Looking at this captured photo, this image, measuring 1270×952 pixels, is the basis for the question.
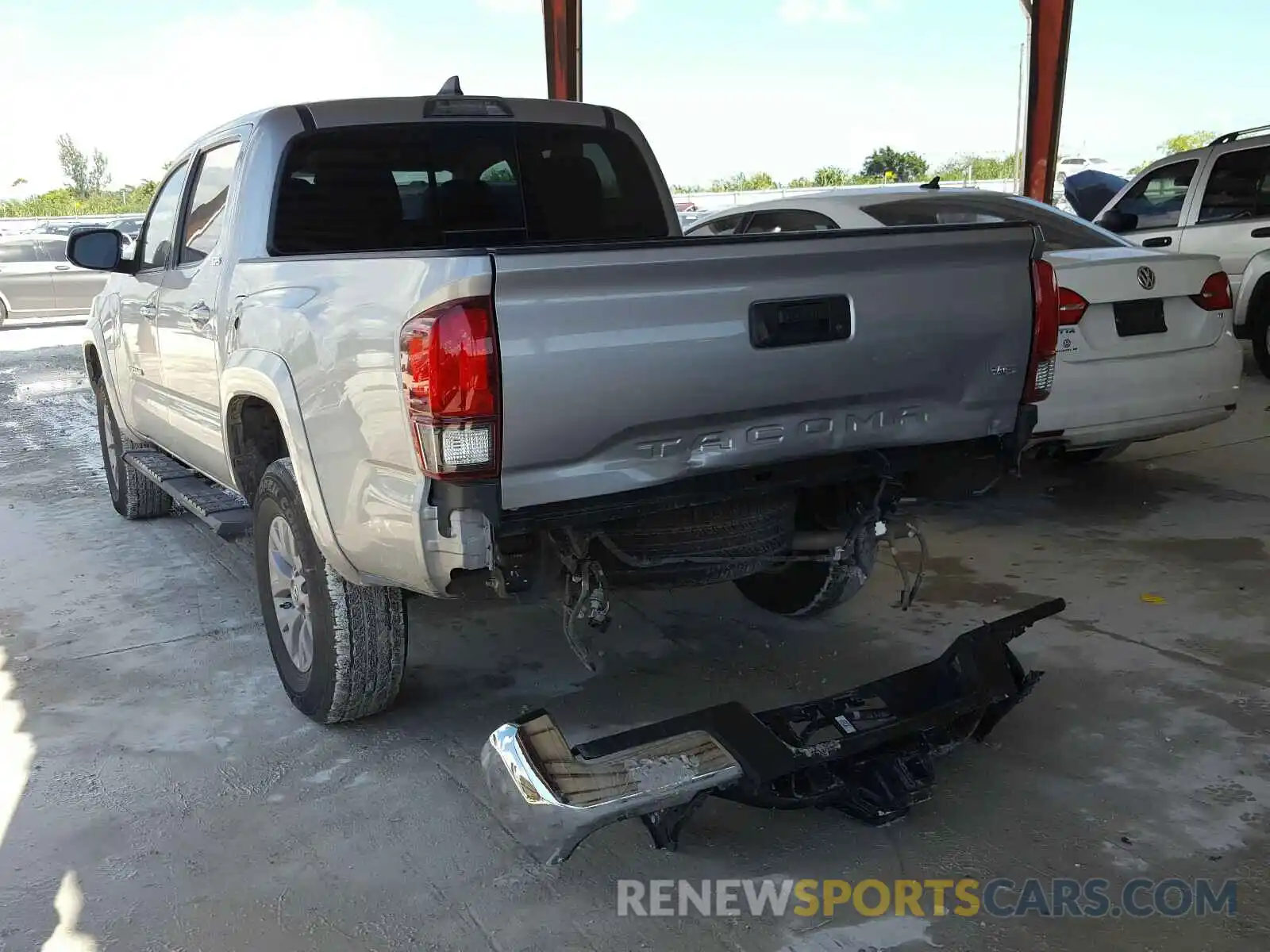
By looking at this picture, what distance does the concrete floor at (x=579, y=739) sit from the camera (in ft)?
8.54

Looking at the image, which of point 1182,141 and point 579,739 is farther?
point 1182,141

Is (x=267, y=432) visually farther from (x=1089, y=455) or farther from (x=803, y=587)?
(x=1089, y=455)

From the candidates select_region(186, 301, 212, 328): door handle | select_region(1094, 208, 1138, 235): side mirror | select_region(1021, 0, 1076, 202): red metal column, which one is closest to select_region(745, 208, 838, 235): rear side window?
select_region(186, 301, 212, 328): door handle

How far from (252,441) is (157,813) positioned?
1.38m

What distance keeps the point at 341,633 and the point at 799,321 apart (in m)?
1.65

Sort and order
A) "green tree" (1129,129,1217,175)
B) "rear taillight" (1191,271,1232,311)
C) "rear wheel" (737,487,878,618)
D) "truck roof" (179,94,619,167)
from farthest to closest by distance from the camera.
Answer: "green tree" (1129,129,1217,175)
"rear taillight" (1191,271,1232,311)
"truck roof" (179,94,619,167)
"rear wheel" (737,487,878,618)

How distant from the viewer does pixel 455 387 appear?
8.25ft

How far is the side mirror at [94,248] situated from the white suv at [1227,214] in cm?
768

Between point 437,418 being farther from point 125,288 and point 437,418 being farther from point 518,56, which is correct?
point 518,56

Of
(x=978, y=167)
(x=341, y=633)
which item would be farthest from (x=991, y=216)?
(x=978, y=167)

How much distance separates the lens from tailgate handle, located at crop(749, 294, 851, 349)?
2.84 m

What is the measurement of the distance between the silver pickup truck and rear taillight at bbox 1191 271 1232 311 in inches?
111

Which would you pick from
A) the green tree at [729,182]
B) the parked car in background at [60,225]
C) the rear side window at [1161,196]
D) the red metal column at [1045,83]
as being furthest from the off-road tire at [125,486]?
the green tree at [729,182]

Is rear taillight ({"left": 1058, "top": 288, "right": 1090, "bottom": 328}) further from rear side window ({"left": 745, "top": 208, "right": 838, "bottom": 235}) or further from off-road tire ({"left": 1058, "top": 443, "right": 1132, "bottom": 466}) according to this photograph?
off-road tire ({"left": 1058, "top": 443, "right": 1132, "bottom": 466})
